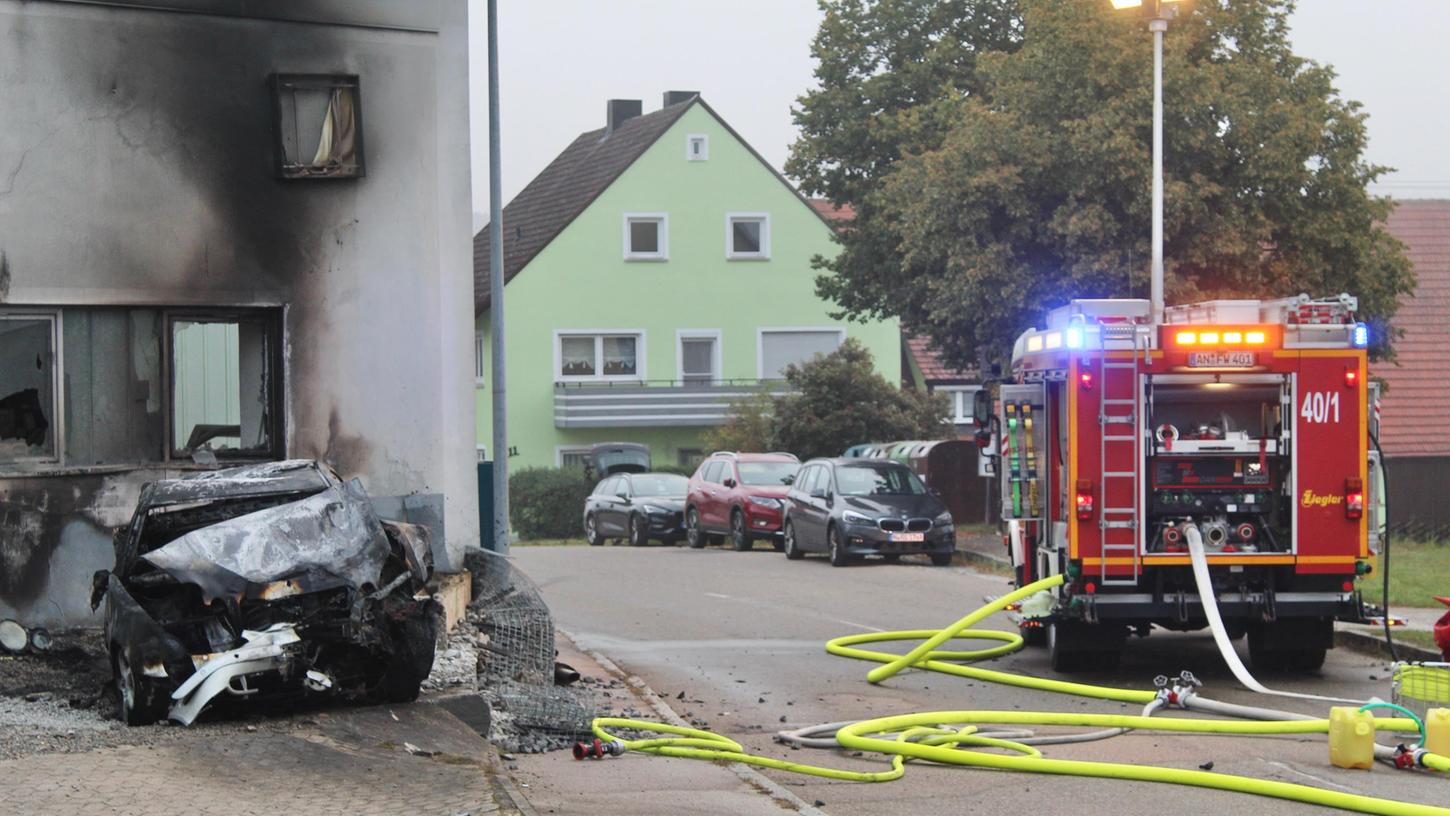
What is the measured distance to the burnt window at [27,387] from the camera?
12.5 m

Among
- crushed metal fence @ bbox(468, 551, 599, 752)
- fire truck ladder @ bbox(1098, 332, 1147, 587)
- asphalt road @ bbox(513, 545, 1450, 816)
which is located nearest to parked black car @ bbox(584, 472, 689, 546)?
asphalt road @ bbox(513, 545, 1450, 816)

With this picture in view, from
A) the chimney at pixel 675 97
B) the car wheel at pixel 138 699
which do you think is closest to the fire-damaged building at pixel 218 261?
the car wheel at pixel 138 699

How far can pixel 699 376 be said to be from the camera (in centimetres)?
4844

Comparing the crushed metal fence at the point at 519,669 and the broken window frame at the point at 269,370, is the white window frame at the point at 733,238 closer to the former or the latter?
the crushed metal fence at the point at 519,669

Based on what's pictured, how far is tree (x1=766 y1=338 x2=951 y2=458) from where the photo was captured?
125 feet

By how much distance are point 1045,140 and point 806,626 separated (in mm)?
9929

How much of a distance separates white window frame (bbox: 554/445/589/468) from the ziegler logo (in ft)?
114

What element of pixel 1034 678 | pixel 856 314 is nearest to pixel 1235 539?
pixel 1034 678

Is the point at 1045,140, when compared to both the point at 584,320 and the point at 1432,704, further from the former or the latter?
the point at 584,320

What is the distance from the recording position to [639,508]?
34406mm

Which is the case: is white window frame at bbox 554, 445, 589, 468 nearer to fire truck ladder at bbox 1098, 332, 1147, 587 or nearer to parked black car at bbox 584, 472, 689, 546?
parked black car at bbox 584, 472, 689, 546

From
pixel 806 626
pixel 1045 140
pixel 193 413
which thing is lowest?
pixel 806 626

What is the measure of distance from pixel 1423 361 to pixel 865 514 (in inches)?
704

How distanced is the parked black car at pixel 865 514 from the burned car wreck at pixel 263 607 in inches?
588
